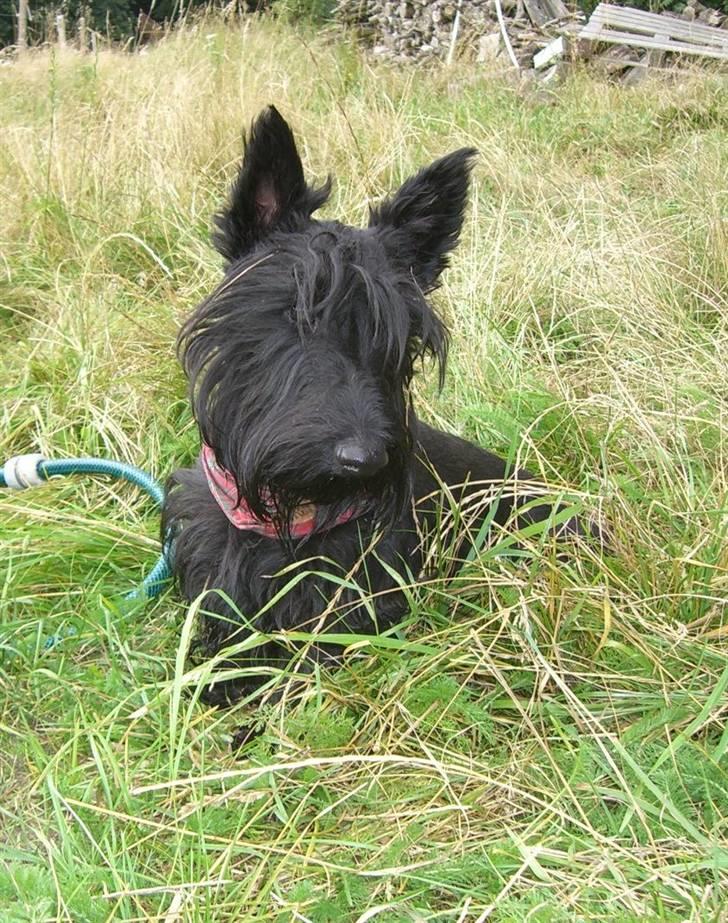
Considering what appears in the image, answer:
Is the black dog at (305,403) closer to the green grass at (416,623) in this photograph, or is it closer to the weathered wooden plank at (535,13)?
the green grass at (416,623)

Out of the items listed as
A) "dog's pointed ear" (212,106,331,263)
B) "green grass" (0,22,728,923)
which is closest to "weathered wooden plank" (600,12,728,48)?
"green grass" (0,22,728,923)

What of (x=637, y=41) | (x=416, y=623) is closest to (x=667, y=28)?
(x=637, y=41)

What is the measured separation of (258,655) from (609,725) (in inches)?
36.0

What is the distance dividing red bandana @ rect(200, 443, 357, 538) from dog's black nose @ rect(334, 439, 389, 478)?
0.34 m

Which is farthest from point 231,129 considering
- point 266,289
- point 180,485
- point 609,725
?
point 609,725

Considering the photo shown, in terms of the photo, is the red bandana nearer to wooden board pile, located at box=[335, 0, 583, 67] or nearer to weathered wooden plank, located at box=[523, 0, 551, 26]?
wooden board pile, located at box=[335, 0, 583, 67]

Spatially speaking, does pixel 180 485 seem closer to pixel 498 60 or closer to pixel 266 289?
pixel 266 289

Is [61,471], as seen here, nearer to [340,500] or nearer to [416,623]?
[340,500]

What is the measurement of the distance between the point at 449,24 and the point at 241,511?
27.5 feet

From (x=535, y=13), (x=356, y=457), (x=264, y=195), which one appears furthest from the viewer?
→ (x=535, y=13)

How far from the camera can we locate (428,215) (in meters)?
2.29

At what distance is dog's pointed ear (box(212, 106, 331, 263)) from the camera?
2.07m

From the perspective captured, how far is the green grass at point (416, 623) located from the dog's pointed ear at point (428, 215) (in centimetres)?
64

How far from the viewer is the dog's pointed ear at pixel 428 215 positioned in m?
2.25
